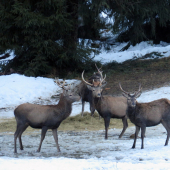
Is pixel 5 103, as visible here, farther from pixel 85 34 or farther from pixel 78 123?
pixel 85 34

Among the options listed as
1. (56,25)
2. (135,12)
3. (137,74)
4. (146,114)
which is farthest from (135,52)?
(146,114)

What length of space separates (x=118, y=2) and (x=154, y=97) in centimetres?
717

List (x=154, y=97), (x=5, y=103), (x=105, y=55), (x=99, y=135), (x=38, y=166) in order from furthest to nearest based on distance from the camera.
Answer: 1. (x=105, y=55)
2. (x=5, y=103)
3. (x=154, y=97)
4. (x=99, y=135)
5. (x=38, y=166)

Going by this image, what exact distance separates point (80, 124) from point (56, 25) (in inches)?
358

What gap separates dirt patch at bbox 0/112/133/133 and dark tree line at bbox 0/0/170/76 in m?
7.05

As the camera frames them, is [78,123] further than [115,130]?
Yes

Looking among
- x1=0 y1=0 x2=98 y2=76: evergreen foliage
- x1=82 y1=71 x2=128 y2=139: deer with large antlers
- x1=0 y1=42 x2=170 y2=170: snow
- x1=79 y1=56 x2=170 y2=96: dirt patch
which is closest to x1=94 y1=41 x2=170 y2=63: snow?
x1=79 y1=56 x2=170 y2=96: dirt patch

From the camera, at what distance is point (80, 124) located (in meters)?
11.6

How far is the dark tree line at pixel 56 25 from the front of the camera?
18.6 metres

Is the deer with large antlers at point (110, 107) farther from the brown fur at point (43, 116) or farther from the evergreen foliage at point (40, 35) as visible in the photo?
the evergreen foliage at point (40, 35)

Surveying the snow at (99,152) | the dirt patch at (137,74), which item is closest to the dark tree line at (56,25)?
the dirt patch at (137,74)

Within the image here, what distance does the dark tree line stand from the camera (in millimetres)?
18625

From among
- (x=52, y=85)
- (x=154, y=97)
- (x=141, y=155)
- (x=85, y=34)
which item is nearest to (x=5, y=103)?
(x=52, y=85)

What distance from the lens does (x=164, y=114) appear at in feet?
26.7
